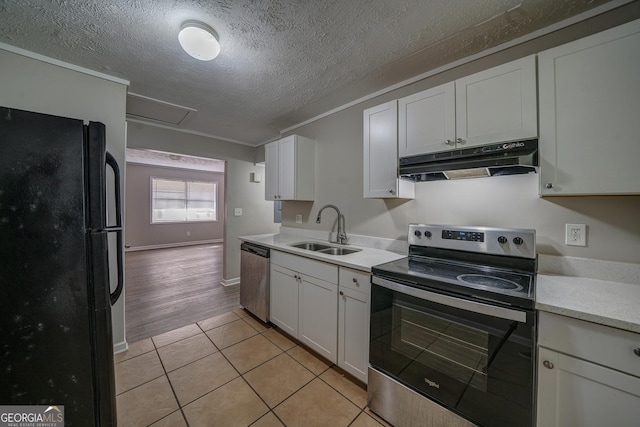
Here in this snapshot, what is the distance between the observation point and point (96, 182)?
1.02 meters

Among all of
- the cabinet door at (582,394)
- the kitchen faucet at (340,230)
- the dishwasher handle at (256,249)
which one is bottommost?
the cabinet door at (582,394)

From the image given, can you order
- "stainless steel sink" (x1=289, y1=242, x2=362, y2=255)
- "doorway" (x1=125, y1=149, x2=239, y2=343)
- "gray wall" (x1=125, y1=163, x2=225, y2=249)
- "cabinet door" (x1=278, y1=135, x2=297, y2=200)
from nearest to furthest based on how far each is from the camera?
"stainless steel sink" (x1=289, y1=242, x2=362, y2=255)
"cabinet door" (x1=278, y1=135, x2=297, y2=200)
"doorway" (x1=125, y1=149, x2=239, y2=343)
"gray wall" (x1=125, y1=163, x2=225, y2=249)

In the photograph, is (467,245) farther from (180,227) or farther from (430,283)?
(180,227)

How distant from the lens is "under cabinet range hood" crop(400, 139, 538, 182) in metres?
1.31

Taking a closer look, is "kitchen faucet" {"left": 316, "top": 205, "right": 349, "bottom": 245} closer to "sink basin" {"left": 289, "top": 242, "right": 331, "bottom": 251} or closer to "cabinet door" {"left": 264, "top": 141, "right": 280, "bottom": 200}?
"sink basin" {"left": 289, "top": 242, "right": 331, "bottom": 251}

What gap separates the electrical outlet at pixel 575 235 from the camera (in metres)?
1.37

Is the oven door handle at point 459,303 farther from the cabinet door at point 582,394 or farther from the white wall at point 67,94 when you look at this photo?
the white wall at point 67,94

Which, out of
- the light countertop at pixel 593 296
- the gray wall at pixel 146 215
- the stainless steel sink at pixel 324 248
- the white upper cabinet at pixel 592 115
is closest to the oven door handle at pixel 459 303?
the light countertop at pixel 593 296

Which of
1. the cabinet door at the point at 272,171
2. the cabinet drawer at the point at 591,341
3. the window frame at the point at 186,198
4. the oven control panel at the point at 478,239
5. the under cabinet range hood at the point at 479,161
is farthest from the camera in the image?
the window frame at the point at 186,198

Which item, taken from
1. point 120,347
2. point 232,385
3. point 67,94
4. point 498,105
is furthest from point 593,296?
point 67,94

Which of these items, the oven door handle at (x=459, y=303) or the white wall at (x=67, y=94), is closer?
the oven door handle at (x=459, y=303)

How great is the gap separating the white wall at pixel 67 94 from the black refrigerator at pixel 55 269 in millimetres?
1406

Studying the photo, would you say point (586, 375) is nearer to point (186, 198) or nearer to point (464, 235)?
point (464, 235)

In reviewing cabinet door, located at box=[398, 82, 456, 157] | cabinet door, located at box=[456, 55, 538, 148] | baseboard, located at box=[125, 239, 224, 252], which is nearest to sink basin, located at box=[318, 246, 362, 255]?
cabinet door, located at box=[398, 82, 456, 157]
